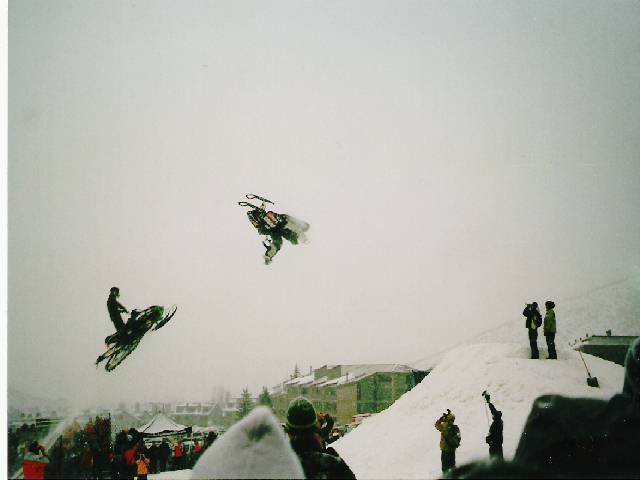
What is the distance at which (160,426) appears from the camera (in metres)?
17.9

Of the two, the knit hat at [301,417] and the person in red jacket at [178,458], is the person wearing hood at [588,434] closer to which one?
the knit hat at [301,417]

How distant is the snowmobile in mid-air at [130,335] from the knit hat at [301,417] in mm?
6972

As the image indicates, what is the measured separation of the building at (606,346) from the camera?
2094cm

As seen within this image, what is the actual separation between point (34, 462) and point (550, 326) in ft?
41.6

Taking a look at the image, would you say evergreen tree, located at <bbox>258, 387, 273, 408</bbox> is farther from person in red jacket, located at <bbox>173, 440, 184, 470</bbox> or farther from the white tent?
person in red jacket, located at <bbox>173, 440, 184, 470</bbox>

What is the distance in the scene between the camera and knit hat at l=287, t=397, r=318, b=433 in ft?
8.84

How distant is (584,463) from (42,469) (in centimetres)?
883

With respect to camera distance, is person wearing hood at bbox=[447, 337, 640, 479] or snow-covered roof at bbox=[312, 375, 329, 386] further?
snow-covered roof at bbox=[312, 375, 329, 386]

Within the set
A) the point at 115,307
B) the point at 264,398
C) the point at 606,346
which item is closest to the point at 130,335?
the point at 115,307

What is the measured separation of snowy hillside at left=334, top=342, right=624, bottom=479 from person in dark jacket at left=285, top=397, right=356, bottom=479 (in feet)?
22.2

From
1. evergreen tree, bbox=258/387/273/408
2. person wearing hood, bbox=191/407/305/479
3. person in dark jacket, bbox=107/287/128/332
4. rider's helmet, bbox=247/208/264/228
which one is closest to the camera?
person wearing hood, bbox=191/407/305/479

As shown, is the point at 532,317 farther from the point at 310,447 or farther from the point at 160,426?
the point at 160,426

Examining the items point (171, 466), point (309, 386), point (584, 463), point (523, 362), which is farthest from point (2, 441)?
point (309, 386)

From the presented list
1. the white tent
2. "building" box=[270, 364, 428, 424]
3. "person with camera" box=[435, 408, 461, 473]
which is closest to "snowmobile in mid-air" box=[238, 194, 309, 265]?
"person with camera" box=[435, 408, 461, 473]
